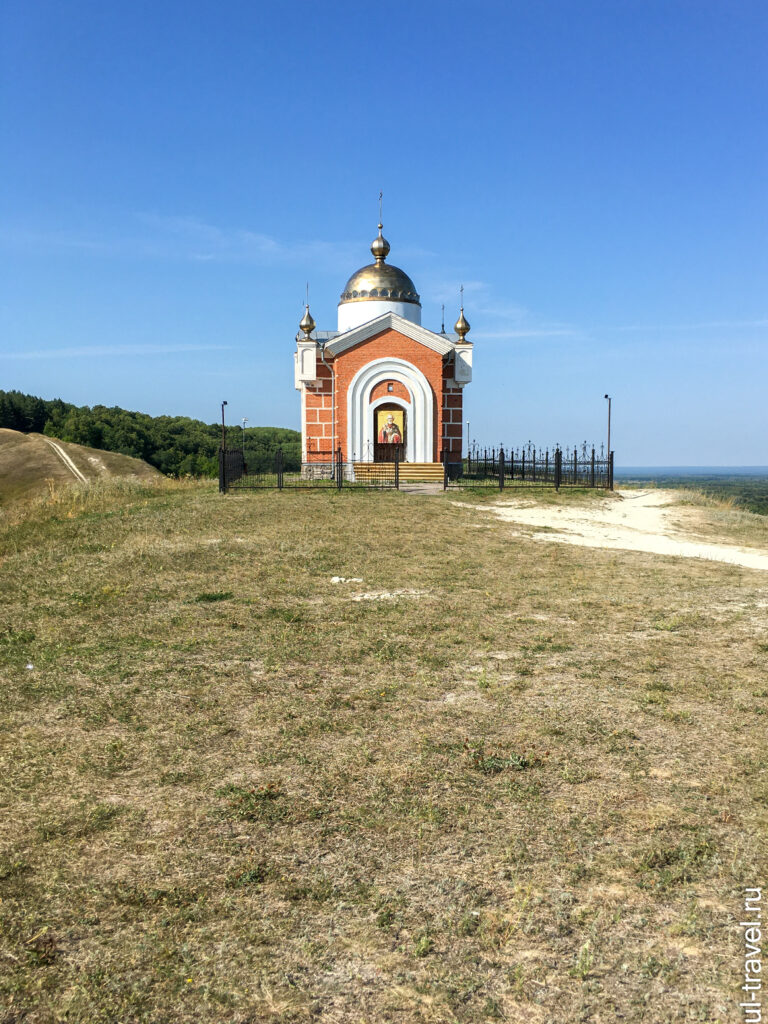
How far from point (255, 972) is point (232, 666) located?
373 cm

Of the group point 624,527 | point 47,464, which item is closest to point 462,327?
point 624,527

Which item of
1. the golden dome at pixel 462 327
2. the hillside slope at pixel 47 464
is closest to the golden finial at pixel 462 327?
the golden dome at pixel 462 327

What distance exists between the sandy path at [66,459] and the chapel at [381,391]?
58.3ft

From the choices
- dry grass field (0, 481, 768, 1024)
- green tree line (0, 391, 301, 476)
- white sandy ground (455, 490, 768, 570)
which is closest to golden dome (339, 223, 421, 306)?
white sandy ground (455, 490, 768, 570)

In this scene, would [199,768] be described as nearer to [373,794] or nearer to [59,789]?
[59,789]

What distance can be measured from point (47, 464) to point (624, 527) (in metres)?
37.9

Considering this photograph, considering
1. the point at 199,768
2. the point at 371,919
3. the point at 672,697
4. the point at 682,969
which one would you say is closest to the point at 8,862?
the point at 199,768

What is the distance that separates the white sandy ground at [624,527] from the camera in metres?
13.4

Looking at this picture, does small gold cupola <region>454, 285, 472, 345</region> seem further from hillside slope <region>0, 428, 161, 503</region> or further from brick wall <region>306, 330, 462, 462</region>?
hillside slope <region>0, 428, 161, 503</region>

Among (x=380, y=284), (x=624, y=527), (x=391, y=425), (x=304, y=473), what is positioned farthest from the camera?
(x=380, y=284)

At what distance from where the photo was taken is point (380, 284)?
104 feet

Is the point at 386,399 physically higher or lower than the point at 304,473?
higher

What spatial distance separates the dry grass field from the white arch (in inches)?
817

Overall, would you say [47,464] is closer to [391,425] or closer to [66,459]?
[66,459]
